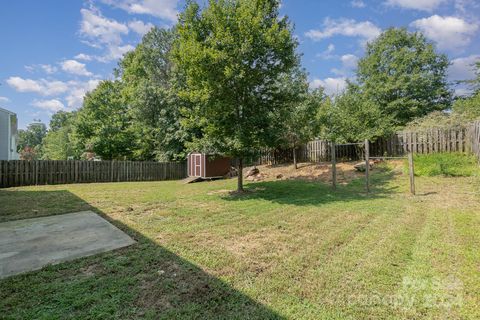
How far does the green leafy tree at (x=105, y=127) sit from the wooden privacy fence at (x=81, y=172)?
5.10 m

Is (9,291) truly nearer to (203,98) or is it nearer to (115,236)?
(115,236)

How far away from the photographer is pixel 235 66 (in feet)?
24.5

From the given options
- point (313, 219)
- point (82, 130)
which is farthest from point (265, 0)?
point (82, 130)

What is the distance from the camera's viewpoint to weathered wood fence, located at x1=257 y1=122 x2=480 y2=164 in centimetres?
1126

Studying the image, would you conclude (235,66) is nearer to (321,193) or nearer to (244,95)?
(244,95)

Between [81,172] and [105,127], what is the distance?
6.46 metres

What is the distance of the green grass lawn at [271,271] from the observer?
2221 mm

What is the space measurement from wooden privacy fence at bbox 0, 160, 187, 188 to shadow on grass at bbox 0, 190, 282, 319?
41.6 ft

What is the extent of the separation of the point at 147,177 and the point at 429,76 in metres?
23.7

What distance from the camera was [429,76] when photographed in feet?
67.4

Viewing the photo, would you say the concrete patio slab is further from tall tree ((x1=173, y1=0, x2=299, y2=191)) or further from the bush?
the bush

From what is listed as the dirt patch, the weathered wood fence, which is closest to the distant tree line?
the weathered wood fence

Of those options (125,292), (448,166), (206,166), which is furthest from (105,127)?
(448,166)

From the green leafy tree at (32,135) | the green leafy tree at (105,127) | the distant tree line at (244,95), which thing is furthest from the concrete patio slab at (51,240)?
the green leafy tree at (32,135)
